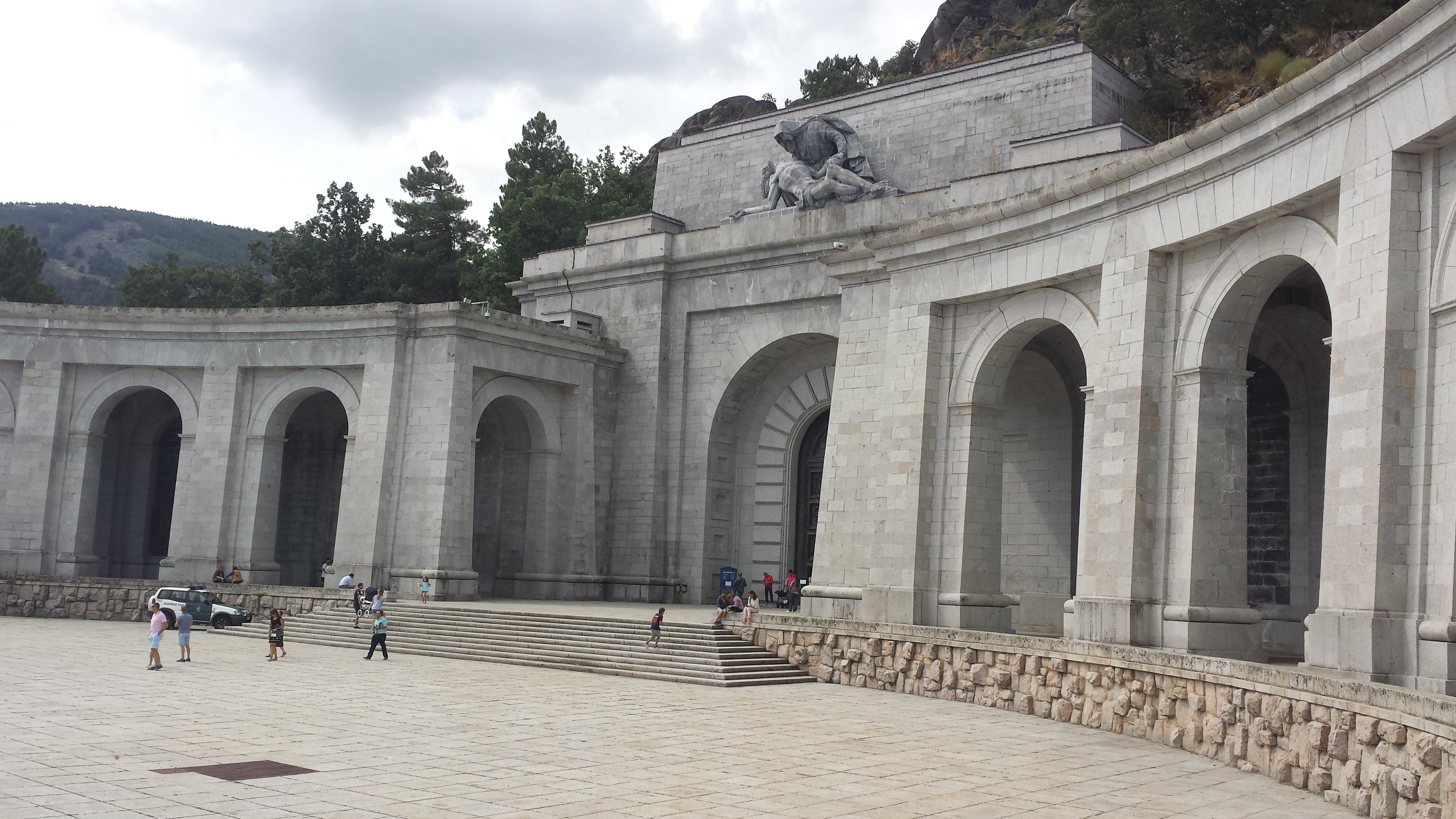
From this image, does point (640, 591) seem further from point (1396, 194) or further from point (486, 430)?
point (1396, 194)

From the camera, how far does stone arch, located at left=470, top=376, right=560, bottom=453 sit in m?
31.3

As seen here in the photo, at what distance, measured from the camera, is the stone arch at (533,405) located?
103 ft

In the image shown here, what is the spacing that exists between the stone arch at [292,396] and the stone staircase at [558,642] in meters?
5.55

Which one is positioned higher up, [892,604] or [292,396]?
[292,396]

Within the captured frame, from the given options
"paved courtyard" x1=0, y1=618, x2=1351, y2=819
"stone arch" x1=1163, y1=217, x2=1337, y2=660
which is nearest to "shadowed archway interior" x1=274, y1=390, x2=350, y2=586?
"paved courtyard" x1=0, y1=618, x2=1351, y2=819

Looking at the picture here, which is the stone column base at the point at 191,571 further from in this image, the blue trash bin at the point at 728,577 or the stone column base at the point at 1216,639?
the stone column base at the point at 1216,639

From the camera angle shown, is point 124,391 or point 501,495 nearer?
point 124,391

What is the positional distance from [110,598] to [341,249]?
83.7 feet

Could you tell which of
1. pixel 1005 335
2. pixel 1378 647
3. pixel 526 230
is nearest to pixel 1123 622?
pixel 1378 647

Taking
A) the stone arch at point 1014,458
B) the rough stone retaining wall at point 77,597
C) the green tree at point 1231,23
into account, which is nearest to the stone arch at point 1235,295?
the stone arch at point 1014,458

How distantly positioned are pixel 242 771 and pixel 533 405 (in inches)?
827

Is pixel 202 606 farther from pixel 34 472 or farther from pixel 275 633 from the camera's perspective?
pixel 275 633

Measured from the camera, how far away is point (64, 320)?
32781 mm

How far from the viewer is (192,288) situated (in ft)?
200
